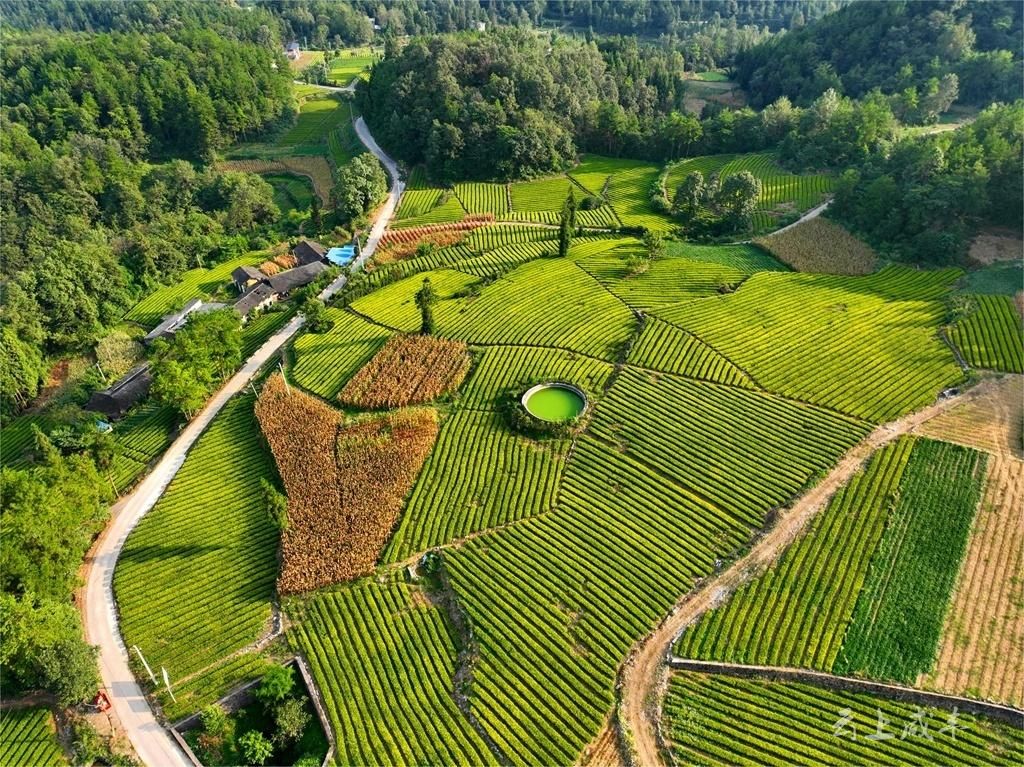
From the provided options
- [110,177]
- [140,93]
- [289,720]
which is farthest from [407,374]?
[140,93]

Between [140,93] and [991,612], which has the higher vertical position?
[140,93]

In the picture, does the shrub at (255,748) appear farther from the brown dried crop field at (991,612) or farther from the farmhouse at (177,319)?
the farmhouse at (177,319)

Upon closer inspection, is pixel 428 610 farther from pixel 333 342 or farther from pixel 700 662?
pixel 333 342

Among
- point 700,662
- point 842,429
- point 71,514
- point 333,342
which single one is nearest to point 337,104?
point 333,342

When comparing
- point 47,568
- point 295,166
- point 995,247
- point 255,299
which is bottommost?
point 995,247

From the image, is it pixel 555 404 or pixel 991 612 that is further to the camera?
pixel 555 404

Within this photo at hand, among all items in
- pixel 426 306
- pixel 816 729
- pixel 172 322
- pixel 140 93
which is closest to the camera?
pixel 816 729

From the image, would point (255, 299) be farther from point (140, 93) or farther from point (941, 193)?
point (941, 193)

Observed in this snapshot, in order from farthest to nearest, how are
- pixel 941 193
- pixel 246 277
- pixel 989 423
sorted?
pixel 246 277 → pixel 941 193 → pixel 989 423
